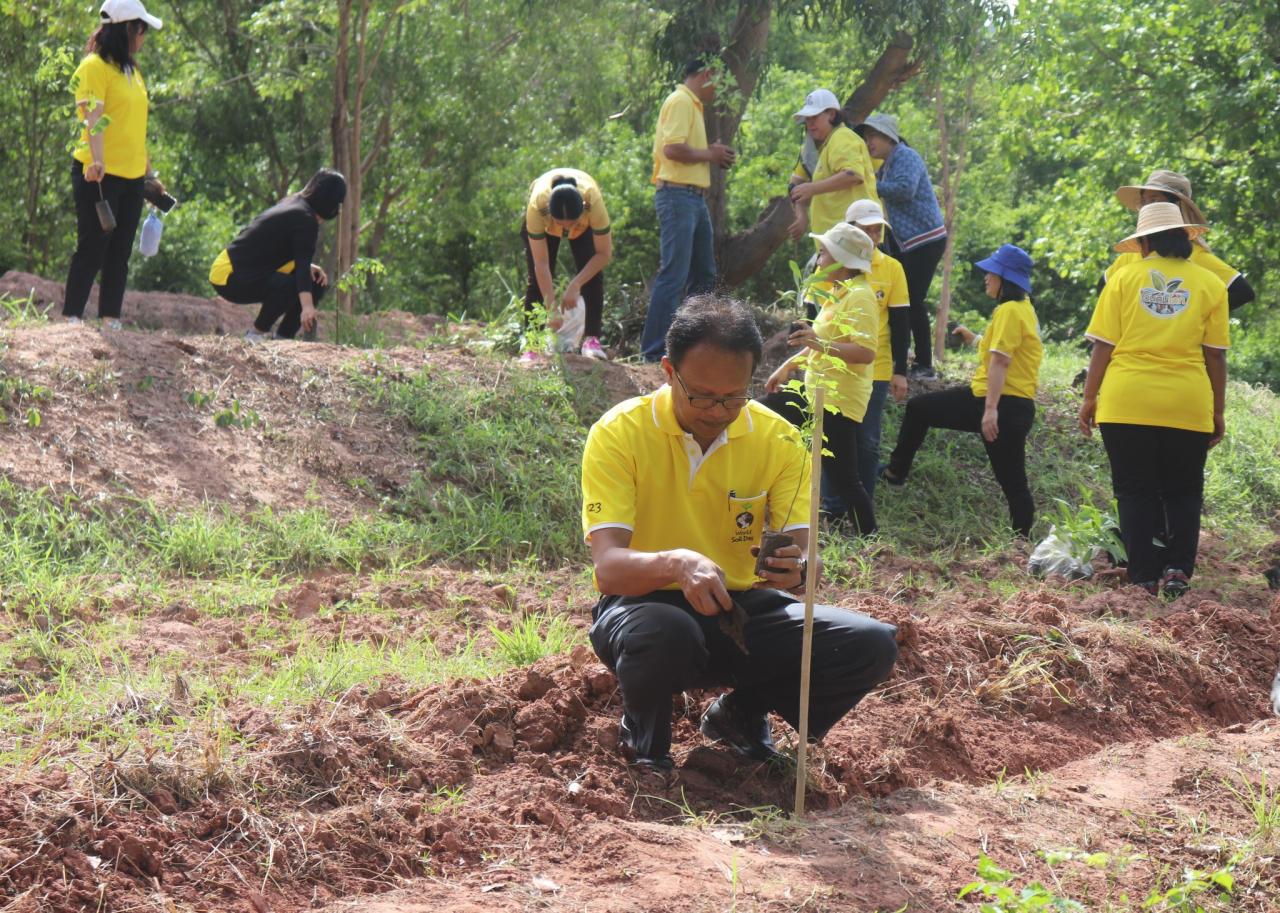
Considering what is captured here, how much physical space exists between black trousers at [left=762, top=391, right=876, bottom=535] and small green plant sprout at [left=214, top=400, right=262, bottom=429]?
105 inches

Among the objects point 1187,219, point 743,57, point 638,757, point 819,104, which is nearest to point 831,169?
point 819,104

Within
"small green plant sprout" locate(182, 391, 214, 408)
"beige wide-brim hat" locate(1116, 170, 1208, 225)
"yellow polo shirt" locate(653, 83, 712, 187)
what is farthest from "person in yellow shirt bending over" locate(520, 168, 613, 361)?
"beige wide-brim hat" locate(1116, 170, 1208, 225)

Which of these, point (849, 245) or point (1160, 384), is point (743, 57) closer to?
point (849, 245)

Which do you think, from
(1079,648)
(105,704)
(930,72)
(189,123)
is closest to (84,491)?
(105,704)

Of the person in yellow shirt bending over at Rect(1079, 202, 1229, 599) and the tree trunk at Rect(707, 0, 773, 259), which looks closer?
the person in yellow shirt bending over at Rect(1079, 202, 1229, 599)

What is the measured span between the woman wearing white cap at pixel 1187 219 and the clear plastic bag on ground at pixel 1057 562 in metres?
1.30

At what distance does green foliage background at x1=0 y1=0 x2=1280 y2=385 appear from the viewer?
1209 cm

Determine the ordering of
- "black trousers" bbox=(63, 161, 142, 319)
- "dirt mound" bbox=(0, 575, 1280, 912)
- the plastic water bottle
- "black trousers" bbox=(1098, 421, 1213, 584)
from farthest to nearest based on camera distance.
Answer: the plastic water bottle, "black trousers" bbox=(63, 161, 142, 319), "black trousers" bbox=(1098, 421, 1213, 584), "dirt mound" bbox=(0, 575, 1280, 912)

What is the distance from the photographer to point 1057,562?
6.75 meters

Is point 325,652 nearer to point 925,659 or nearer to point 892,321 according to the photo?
point 925,659

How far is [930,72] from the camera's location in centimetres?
1060

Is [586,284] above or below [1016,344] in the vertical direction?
above

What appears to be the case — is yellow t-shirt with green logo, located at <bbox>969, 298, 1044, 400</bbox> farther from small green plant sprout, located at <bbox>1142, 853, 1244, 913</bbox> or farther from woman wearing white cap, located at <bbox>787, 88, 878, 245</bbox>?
small green plant sprout, located at <bbox>1142, 853, 1244, 913</bbox>

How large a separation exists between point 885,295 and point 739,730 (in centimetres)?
358
